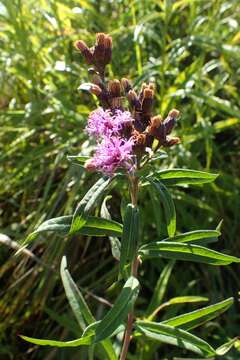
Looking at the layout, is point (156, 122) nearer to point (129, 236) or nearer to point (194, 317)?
point (129, 236)

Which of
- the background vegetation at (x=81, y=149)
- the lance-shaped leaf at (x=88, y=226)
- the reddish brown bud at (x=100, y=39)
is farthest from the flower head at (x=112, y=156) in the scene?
the background vegetation at (x=81, y=149)

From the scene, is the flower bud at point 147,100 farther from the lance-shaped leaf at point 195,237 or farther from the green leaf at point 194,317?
the green leaf at point 194,317

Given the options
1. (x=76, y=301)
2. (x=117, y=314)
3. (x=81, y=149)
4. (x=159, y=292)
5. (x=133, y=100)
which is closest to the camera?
(x=117, y=314)

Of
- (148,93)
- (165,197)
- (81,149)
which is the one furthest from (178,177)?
(81,149)

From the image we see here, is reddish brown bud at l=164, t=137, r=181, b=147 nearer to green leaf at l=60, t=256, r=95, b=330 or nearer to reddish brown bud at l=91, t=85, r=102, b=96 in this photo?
reddish brown bud at l=91, t=85, r=102, b=96

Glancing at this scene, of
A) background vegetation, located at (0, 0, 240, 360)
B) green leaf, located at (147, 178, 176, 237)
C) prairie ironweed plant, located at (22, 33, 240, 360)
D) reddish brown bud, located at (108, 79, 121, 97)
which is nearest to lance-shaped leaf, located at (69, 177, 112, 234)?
prairie ironweed plant, located at (22, 33, 240, 360)

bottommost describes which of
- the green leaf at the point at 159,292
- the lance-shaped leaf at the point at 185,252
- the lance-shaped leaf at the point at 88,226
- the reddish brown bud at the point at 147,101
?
the green leaf at the point at 159,292

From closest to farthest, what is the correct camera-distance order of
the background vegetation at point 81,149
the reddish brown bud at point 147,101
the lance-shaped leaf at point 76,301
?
the reddish brown bud at point 147,101 < the lance-shaped leaf at point 76,301 < the background vegetation at point 81,149
